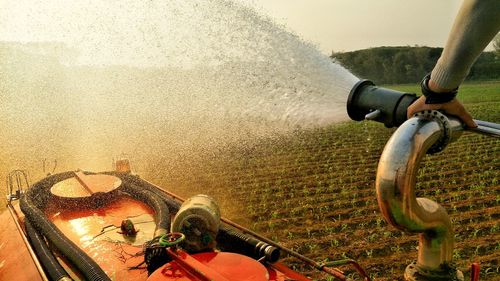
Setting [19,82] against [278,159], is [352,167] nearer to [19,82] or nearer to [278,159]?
[278,159]

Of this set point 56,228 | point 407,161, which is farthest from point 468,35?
point 56,228

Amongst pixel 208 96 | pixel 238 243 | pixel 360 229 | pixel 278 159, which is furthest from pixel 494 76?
pixel 238 243

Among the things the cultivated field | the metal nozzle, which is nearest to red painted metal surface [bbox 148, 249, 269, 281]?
the metal nozzle

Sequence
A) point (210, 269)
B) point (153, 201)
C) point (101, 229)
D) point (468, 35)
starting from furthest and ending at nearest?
point (153, 201) < point (101, 229) < point (210, 269) < point (468, 35)

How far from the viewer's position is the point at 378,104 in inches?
70.9

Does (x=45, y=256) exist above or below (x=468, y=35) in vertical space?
below

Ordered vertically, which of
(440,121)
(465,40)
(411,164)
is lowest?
(411,164)

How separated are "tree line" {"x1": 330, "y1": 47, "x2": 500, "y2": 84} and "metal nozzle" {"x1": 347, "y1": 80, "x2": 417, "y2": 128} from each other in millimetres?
62418

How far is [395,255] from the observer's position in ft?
24.9

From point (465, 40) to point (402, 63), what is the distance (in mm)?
77251

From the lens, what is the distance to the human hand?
5.09ft

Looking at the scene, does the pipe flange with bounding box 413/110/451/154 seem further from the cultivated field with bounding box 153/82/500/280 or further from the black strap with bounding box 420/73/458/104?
the cultivated field with bounding box 153/82/500/280

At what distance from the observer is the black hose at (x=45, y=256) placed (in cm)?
383

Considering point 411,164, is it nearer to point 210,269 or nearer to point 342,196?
point 210,269
